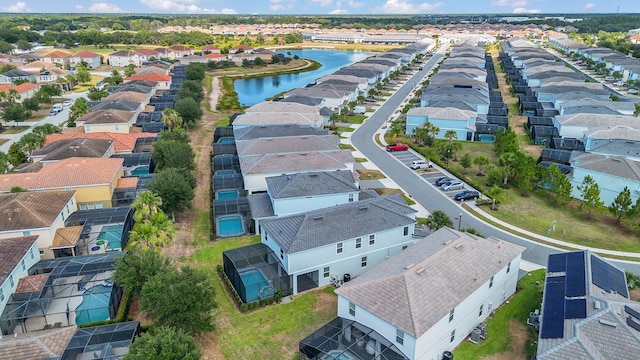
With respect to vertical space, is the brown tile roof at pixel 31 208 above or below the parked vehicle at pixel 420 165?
above

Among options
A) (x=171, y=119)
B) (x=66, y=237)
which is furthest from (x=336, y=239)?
(x=171, y=119)

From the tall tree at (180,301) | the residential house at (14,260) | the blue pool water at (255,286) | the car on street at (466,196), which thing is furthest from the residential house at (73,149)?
the car on street at (466,196)

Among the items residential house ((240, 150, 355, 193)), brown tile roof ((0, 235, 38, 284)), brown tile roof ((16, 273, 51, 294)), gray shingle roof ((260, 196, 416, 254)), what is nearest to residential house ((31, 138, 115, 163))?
residential house ((240, 150, 355, 193))

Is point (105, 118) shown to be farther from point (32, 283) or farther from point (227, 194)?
point (32, 283)

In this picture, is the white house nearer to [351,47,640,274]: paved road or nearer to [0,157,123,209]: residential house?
[351,47,640,274]: paved road

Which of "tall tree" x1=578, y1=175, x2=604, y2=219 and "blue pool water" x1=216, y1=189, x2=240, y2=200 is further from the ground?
"tall tree" x1=578, y1=175, x2=604, y2=219

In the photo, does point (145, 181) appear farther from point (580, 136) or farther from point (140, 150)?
point (580, 136)

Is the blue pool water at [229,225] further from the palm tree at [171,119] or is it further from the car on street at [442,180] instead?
the palm tree at [171,119]
